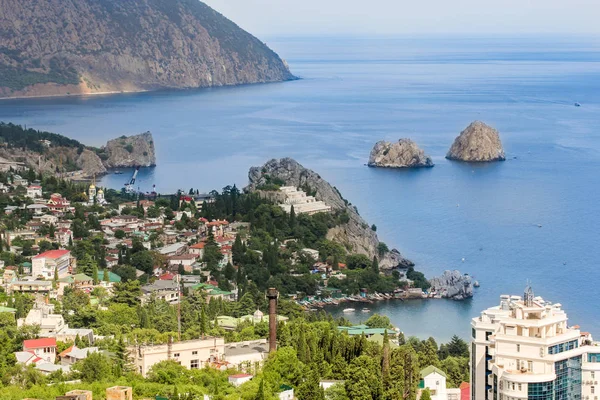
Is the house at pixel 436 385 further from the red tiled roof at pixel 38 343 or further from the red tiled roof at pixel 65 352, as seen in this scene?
the red tiled roof at pixel 38 343

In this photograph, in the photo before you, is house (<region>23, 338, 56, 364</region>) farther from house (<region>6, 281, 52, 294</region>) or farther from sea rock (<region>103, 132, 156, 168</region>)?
sea rock (<region>103, 132, 156, 168</region>)

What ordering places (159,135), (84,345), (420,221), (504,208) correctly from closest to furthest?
(84,345)
(420,221)
(504,208)
(159,135)

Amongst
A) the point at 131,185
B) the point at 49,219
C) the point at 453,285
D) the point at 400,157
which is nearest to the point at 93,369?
the point at 453,285

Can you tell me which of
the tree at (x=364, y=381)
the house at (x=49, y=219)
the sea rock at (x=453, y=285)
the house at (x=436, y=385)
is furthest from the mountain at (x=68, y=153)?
the tree at (x=364, y=381)

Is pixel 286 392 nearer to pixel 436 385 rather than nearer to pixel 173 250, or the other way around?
pixel 436 385

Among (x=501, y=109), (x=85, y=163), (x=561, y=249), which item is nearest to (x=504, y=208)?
(x=561, y=249)

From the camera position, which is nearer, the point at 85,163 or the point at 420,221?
the point at 420,221

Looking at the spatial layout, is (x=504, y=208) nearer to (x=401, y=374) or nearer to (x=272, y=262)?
(x=272, y=262)

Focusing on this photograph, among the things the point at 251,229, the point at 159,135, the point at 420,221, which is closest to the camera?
the point at 251,229
